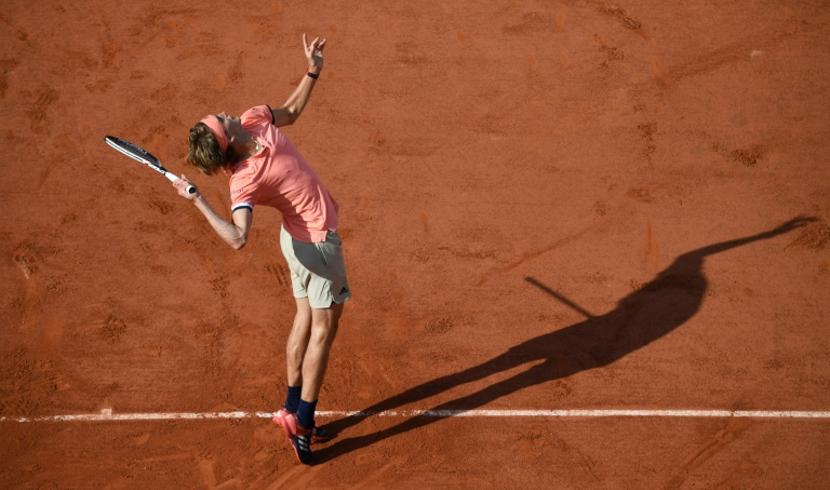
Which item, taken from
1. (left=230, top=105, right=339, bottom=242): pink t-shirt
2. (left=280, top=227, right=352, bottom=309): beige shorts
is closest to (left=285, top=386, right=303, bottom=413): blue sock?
(left=280, top=227, right=352, bottom=309): beige shorts

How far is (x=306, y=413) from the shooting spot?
6426 mm

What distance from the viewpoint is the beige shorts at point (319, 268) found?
614 cm

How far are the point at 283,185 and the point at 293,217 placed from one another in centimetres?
29

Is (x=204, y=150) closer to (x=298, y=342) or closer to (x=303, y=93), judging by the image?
(x=303, y=93)

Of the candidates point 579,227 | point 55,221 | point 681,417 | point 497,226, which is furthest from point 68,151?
point 681,417

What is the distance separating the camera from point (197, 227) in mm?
8258

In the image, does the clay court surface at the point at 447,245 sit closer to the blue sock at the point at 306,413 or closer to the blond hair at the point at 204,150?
the blue sock at the point at 306,413

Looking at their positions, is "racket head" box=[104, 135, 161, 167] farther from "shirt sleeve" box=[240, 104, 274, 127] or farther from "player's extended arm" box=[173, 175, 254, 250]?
"player's extended arm" box=[173, 175, 254, 250]

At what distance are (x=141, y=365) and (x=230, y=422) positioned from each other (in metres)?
1.01

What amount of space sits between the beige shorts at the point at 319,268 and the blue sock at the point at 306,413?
0.79 metres

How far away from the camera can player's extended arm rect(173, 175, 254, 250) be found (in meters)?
5.50

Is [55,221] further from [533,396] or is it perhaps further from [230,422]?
[533,396]

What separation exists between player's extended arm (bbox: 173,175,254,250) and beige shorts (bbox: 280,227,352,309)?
630 mm

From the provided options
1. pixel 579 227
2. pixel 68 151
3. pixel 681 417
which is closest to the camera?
pixel 681 417
